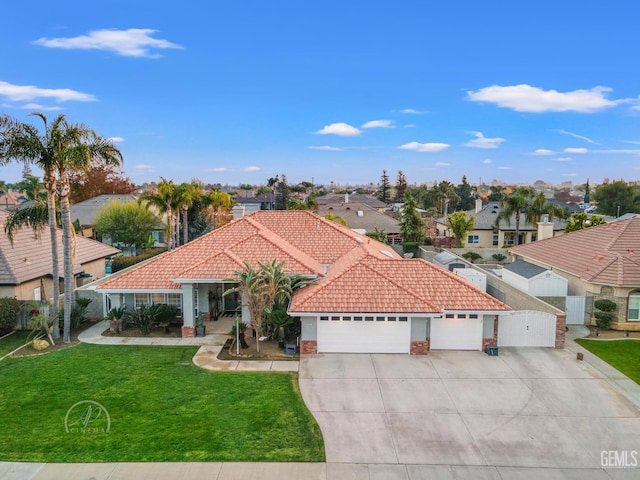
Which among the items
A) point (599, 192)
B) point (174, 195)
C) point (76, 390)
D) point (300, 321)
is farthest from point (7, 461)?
point (599, 192)

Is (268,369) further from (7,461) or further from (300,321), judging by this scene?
(7,461)

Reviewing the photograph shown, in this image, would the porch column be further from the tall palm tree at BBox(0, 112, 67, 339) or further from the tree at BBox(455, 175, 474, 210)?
the tree at BBox(455, 175, 474, 210)

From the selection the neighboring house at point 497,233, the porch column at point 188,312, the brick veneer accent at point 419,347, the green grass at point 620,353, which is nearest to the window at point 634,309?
the green grass at point 620,353

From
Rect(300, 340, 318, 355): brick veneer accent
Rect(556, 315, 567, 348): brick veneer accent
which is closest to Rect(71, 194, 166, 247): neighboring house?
Rect(300, 340, 318, 355): brick veneer accent

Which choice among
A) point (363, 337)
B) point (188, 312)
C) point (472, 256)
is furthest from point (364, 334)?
point (472, 256)

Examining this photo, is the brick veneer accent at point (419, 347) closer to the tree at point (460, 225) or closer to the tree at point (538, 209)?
the tree at point (460, 225)

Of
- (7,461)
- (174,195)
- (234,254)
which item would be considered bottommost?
(7,461)
